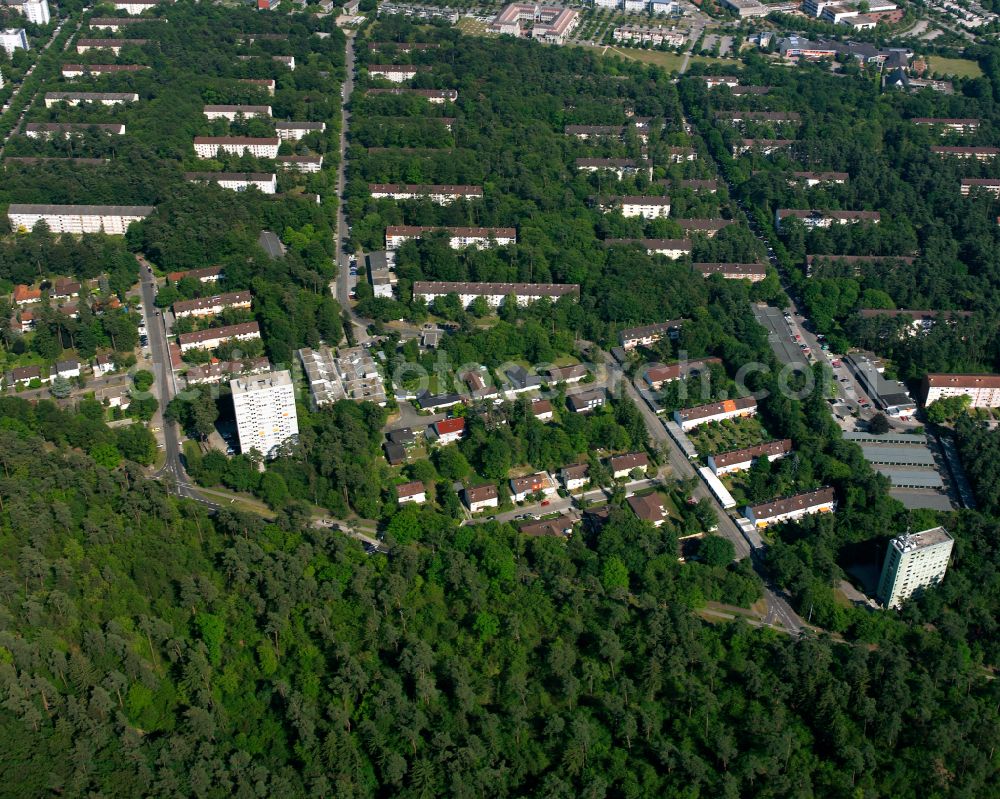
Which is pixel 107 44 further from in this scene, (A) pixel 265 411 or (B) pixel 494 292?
(A) pixel 265 411

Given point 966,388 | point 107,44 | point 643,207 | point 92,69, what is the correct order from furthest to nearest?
point 107,44 < point 92,69 < point 643,207 < point 966,388

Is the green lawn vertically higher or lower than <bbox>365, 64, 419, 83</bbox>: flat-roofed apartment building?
lower

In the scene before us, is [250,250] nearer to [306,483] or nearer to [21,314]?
[21,314]

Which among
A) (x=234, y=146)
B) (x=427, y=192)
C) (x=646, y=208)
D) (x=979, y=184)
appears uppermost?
(x=234, y=146)

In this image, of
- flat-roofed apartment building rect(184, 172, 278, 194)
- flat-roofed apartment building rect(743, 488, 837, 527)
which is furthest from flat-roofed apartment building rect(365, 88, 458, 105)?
flat-roofed apartment building rect(743, 488, 837, 527)

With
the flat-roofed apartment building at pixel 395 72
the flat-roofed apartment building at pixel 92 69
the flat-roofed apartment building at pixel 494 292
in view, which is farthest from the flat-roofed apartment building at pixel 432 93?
the flat-roofed apartment building at pixel 494 292

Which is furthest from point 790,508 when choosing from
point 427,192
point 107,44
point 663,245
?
point 107,44

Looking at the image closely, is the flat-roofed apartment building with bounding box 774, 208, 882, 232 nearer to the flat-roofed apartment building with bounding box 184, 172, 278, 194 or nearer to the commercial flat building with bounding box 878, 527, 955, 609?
the commercial flat building with bounding box 878, 527, 955, 609
